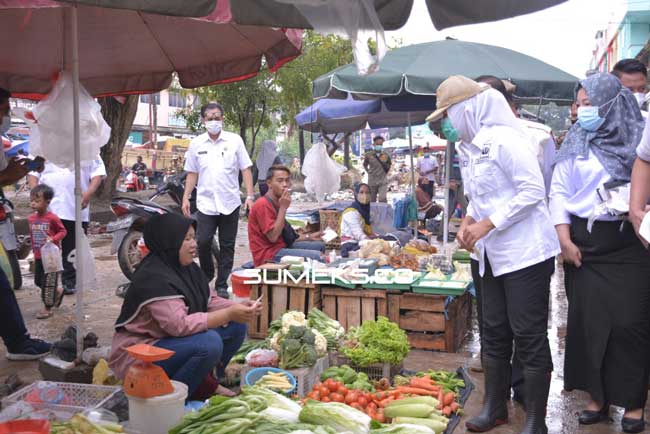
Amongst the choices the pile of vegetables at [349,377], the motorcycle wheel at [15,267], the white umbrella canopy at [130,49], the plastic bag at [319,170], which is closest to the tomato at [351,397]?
the pile of vegetables at [349,377]

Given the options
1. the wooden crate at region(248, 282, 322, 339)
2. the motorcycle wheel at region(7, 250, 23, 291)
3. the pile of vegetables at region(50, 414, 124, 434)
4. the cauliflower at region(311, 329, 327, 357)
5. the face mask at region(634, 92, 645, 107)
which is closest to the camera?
the pile of vegetables at region(50, 414, 124, 434)

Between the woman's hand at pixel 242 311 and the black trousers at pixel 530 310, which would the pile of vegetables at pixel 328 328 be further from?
the black trousers at pixel 530 310

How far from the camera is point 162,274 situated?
3799mm

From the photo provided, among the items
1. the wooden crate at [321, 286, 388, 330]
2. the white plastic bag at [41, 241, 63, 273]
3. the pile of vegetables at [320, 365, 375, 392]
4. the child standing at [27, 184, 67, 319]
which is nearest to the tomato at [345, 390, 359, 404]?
the pile of vegetables at [320, 365, 375, 392]

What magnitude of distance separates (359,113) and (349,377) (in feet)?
22.6

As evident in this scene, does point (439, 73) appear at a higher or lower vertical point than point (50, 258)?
higher

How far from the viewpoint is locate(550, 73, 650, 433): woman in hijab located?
3.88m

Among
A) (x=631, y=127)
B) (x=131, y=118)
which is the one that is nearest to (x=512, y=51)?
(x=631, y=127)

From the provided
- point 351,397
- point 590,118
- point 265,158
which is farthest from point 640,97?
point 265,158

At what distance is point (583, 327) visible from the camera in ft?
13.5

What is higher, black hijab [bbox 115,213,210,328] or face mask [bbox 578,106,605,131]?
face mask [bbox 578,106,605,131]

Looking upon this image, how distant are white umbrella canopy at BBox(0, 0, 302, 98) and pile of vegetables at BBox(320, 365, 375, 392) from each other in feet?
7.69

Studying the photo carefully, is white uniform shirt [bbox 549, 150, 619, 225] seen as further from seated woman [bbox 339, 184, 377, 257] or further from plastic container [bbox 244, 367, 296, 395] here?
seated woman [bbox 339, 184, 377, 257]

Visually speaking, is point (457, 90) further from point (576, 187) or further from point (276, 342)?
point (276, 342)
